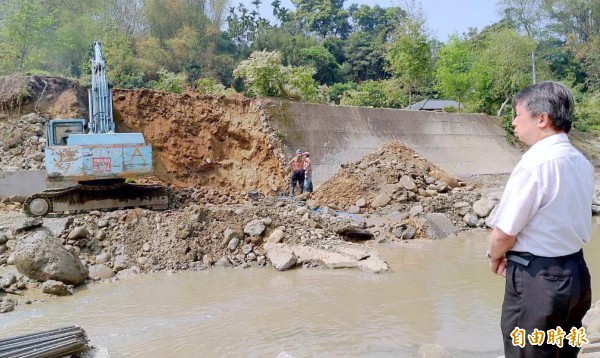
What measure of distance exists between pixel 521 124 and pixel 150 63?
2954cm

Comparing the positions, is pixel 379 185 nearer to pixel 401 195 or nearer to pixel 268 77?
pixel 401 195

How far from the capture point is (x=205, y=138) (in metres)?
17.0

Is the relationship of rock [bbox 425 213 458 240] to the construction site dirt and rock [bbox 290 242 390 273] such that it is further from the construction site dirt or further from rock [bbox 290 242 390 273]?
rock [bbox 290 242 390 273]

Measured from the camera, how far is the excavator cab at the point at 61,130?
1148 cm

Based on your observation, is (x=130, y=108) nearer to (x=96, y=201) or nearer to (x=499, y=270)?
(x=96, y=201)

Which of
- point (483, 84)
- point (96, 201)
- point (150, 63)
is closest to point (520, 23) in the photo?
point (483, 84)

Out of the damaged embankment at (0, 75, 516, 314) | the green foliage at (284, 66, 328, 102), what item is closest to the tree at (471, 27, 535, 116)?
the green foliage at (284, 66, 328, 102)

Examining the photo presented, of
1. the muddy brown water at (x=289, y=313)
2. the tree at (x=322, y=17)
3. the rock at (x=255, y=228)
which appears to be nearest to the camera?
the muddy brown water at (x=289, y=313)

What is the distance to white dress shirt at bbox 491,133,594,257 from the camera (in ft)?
6.80

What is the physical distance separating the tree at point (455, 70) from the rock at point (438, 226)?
17906 millimetres

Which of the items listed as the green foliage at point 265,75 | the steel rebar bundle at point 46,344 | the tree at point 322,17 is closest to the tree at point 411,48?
the green foliage at point 265,75

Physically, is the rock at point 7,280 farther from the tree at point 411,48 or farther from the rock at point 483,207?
the tree at point 411,48

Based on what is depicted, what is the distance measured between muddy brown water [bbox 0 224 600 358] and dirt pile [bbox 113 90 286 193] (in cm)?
834

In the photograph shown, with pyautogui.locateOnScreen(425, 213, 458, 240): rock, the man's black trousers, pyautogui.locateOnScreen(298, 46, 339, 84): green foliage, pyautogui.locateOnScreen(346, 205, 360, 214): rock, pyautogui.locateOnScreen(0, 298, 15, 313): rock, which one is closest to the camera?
the man's black trousers
